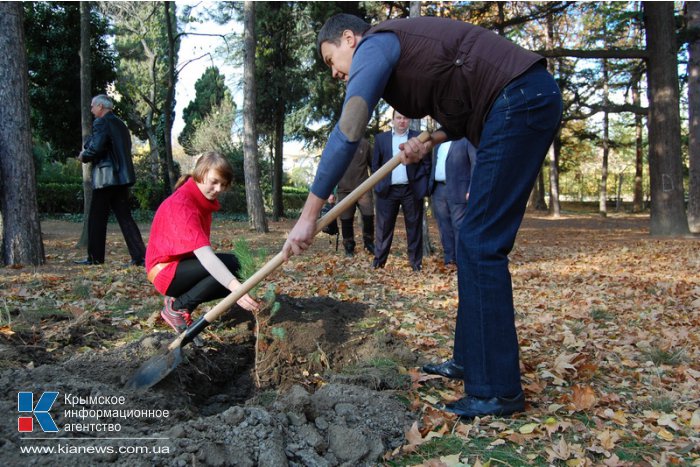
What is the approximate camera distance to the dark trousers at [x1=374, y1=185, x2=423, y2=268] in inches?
268

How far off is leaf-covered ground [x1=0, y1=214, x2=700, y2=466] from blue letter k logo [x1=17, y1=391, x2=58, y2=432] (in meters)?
0.97

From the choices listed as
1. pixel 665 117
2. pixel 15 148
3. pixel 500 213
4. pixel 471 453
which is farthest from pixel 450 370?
pixel 665 117

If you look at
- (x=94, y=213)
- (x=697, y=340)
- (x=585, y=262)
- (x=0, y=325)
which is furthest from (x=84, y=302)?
(x=585, y=262)

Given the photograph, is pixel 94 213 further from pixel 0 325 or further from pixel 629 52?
pixel 629 52

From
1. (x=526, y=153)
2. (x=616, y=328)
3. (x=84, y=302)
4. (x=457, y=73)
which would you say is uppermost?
(x=457, y=73)

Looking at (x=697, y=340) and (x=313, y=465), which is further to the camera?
(x=697, y=340)

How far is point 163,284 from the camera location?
3490mm

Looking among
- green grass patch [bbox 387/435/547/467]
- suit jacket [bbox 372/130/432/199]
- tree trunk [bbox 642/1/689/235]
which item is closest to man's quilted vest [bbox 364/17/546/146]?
green grass patch [bbox 387/435/547/467]

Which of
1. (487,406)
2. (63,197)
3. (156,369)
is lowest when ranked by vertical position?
(487,406)

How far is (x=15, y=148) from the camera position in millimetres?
6320

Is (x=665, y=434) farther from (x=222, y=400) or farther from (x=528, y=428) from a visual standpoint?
(x=222, y=400)

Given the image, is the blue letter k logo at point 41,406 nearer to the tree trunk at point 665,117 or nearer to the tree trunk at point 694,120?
the tree trunk at point 665,117

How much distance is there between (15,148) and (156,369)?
499cm

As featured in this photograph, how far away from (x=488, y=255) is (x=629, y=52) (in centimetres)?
1147
